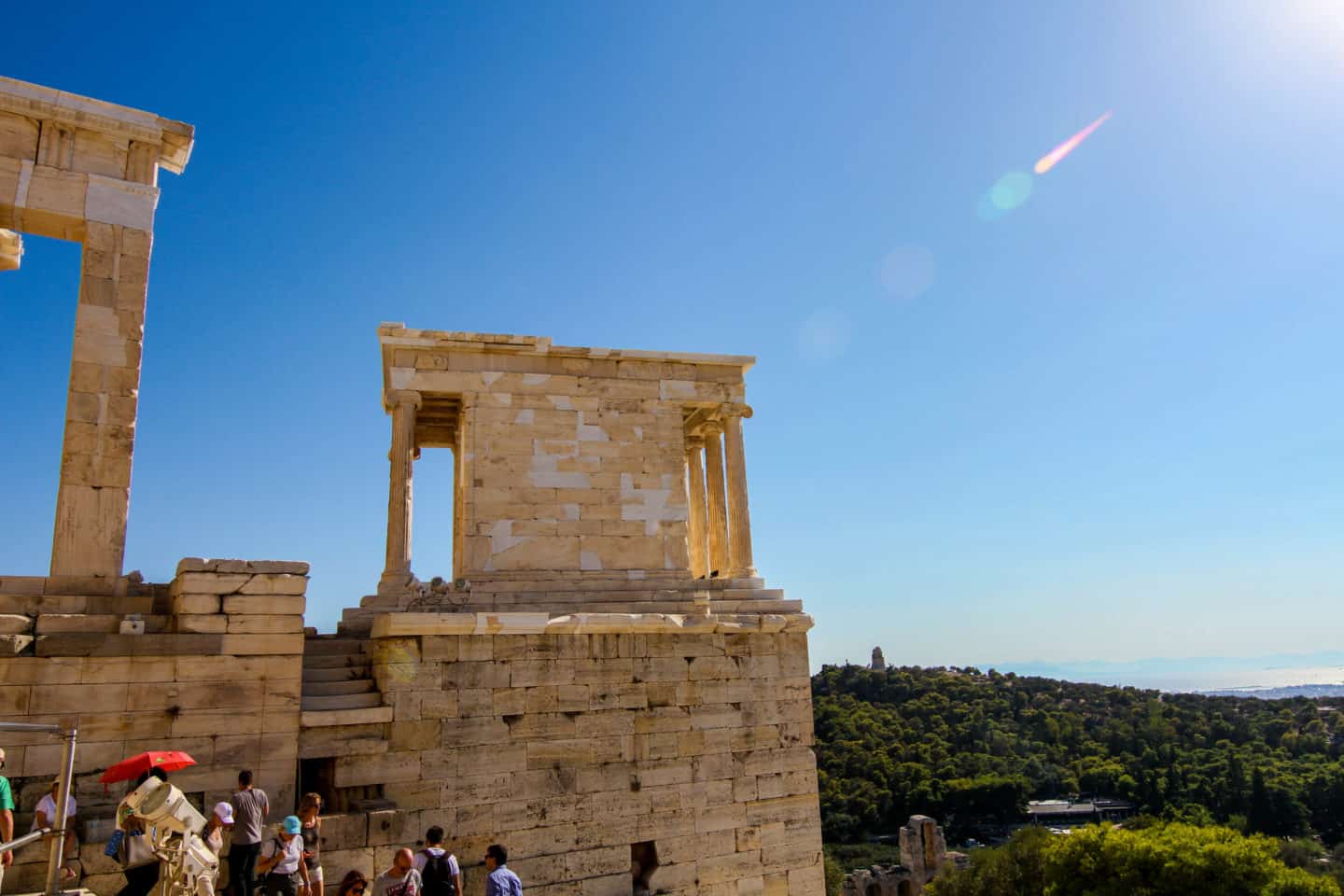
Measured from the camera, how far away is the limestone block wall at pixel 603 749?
11.3m

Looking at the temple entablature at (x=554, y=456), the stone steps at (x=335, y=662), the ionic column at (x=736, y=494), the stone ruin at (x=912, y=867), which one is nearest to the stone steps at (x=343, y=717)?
the stone steps at (x=335, y=662)

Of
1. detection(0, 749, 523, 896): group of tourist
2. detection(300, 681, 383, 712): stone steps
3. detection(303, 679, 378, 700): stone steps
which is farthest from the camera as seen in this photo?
detection(303, 679, 378, 700): stone steps

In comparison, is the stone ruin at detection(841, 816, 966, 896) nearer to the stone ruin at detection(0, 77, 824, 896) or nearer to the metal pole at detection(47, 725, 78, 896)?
the stone ruin at detection(0, 77, 824, 896)

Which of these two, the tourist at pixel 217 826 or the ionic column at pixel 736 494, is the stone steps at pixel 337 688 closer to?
the tourist at pixel 217 826

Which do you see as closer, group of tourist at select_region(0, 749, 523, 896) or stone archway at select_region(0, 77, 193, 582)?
group of tourist at select_region(0, 749, 523, 896)

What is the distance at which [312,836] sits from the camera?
895 cm

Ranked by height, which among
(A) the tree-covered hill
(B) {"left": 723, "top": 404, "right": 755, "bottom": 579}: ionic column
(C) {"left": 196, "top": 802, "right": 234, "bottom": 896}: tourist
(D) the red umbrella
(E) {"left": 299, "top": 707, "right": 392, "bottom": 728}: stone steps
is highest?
(B) {"left": 723, "top": 404, "right": 755, "bottom": 579}: ionic column

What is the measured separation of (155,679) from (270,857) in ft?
8.66

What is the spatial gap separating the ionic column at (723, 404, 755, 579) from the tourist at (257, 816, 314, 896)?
8.68 m

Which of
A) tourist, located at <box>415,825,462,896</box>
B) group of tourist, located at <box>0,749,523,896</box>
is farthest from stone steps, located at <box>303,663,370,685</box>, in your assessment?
tourist, located at <box>415,825,462,896</box>

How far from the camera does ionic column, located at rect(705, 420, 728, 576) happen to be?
55.9 feet

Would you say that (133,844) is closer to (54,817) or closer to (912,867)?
(54,817)

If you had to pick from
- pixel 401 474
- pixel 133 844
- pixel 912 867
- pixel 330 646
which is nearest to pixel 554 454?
pixel 401 474

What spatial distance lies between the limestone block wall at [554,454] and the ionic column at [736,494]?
115 cm
